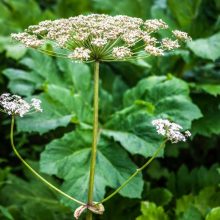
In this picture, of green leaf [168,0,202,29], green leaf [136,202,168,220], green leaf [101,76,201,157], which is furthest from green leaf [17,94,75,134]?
green leaf [168,0,202,29]

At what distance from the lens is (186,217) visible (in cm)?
152

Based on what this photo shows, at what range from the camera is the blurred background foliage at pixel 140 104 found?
178 cm

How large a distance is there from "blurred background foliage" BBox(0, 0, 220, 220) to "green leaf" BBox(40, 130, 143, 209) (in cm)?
2

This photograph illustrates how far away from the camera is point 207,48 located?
77.7 inches

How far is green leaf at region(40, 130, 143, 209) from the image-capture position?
1.59 m

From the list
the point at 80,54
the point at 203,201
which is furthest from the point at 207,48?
the point at 80,54

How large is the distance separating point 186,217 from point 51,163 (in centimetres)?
52

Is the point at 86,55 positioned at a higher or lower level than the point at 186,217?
higher

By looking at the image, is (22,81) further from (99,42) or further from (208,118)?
(99,42)

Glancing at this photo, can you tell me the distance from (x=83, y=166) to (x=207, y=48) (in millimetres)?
772

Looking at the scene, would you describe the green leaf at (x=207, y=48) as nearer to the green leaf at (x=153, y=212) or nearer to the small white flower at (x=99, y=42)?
the green leaf at (x=153, y=212)

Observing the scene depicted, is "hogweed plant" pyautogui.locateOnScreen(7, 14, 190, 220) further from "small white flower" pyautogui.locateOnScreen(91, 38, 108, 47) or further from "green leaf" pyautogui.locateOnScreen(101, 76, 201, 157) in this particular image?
"green leaf" pyautogui.locateOnScreen(101, 76, 201, 157)

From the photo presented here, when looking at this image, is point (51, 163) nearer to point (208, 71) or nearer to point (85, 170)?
point (85, 170)

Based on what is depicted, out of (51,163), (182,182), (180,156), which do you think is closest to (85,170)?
(51,163)
